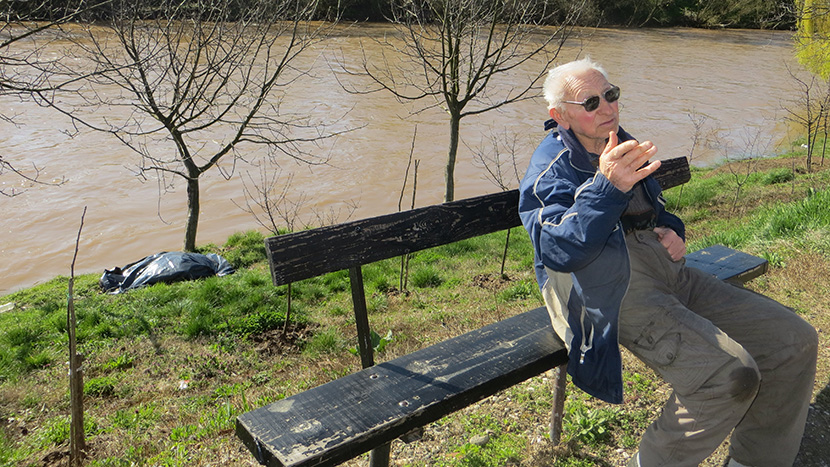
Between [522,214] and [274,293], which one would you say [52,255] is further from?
[522,214]

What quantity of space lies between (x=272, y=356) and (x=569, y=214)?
325 cm

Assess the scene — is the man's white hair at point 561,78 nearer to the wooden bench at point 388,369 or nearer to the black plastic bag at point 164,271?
the wooden bench at point 388,369

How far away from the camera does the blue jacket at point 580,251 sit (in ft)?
6.82

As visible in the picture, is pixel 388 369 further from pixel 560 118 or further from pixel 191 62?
pixel 191 62

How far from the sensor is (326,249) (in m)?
2.38

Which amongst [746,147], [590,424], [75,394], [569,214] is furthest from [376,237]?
[746,147]

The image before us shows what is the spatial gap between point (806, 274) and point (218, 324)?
4.30 m

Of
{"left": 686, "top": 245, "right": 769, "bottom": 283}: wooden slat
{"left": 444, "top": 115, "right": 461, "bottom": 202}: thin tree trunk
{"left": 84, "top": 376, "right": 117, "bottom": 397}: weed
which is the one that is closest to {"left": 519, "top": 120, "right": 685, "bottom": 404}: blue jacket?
{"left": 686, "top": 245, "right": 769, "bottom": 283}: wooden slat

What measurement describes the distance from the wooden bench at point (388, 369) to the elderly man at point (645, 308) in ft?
0.87

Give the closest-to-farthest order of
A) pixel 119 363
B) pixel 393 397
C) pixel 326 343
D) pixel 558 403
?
pixel 393 397
pixel 558 403
pixel 119 363
pixel 326 343

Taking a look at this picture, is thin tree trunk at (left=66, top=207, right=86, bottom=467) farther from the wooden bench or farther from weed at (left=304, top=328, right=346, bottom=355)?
weed at (left=304, top=328, right=346, bottom=355)

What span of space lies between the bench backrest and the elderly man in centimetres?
40

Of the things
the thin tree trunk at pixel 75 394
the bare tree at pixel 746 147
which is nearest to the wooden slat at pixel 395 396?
the thin tree trunk at pixel 75 394

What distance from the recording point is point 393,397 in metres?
2.23
